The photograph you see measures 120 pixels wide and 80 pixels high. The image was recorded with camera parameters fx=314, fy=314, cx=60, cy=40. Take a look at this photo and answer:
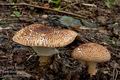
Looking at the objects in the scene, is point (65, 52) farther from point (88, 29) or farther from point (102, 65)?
point (88, 29)

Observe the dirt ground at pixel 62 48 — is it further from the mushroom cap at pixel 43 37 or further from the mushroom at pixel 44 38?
the mushroom cap at pixel 43 37

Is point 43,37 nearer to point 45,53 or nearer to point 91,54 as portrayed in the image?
point 45,53

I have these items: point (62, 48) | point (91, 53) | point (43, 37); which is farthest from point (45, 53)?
point (62, 48)

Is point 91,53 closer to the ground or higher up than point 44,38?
closer to the ground

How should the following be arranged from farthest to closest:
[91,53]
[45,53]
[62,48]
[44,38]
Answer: [62,48] → [45,53] → [91,53] → [44,38]

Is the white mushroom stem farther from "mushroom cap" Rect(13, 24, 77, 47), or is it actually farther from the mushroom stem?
the mushroom stem

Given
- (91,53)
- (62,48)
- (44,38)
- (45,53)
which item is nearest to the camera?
(44,38)

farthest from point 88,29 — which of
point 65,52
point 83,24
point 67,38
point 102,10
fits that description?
point 67,38
